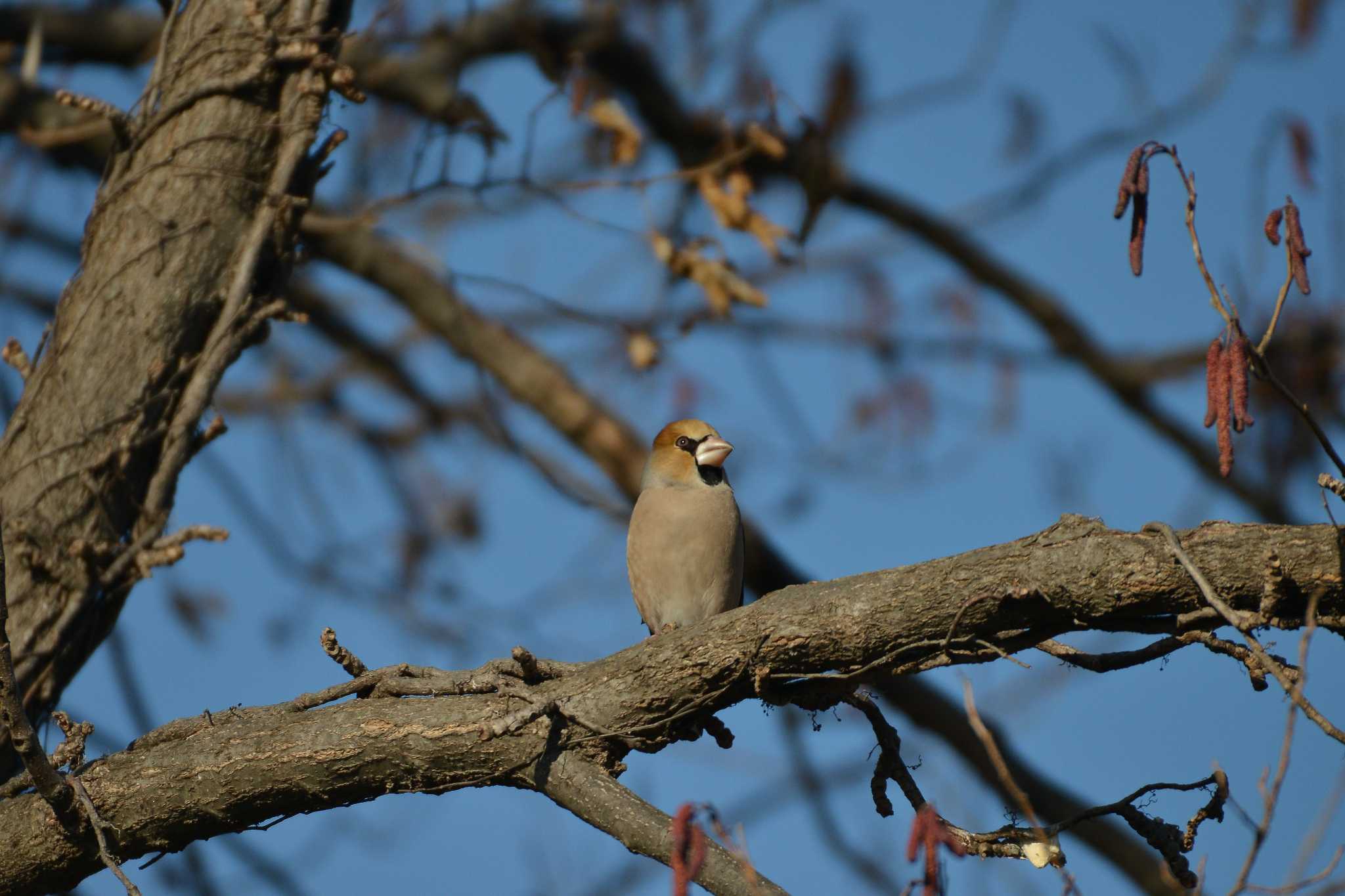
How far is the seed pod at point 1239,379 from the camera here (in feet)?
7.34

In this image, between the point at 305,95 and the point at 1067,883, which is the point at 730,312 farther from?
the point at 1067,883

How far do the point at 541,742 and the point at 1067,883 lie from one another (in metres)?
1.26

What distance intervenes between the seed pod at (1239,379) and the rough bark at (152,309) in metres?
2.72

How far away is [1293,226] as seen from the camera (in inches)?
93.7

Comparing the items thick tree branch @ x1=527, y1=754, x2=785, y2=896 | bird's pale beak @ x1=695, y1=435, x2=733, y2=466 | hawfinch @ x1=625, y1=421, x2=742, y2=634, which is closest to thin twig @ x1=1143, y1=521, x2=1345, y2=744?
thick tree branch @ x1=527, y1=754, x2=785, y2=896

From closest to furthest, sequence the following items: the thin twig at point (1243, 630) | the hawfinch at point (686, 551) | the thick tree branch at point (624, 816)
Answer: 1. the thin twig at point (1243, 630)
2. the thick tree branch at point (624, 816)
3. the hawfinch at point (686, 551)

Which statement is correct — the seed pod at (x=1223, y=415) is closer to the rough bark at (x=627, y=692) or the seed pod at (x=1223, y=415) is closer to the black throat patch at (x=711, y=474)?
the rough bark at (x=627, y=692)

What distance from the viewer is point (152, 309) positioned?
3.63m

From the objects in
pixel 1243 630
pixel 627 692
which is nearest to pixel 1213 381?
pixel 1243 630

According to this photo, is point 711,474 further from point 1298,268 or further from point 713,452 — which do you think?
point 1298,268

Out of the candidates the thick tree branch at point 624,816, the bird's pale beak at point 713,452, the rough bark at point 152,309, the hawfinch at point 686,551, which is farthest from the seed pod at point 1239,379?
the rough bark at point 152,309

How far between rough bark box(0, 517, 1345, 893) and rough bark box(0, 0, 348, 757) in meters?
0.72

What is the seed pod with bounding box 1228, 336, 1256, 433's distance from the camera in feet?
7.34

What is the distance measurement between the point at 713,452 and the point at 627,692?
78.7 inches
